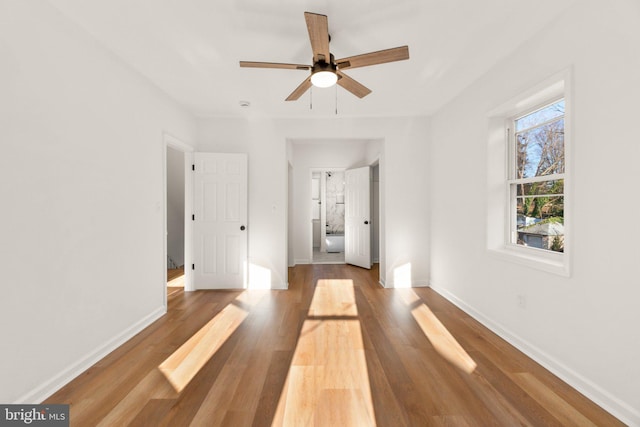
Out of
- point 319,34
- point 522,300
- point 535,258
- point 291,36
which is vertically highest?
point 291,36

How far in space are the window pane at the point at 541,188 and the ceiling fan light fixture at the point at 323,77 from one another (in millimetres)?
1994

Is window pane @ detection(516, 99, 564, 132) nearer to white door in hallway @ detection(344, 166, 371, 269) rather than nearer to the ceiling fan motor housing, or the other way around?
the ceiling fan motor housing

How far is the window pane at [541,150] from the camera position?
2.25m

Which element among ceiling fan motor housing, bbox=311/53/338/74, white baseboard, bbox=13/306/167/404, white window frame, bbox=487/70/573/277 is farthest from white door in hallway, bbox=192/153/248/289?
white window frame, bbox=487/70/573/277

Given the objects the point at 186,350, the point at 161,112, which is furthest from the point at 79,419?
the point at 161,112

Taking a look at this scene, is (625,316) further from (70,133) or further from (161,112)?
(161,112)

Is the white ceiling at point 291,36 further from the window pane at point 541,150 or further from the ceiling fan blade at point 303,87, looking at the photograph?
the window pane at point 541,150

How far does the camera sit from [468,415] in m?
1.62

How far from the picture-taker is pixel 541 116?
7.98 ft

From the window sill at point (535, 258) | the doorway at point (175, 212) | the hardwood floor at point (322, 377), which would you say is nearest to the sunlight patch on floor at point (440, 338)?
the hardwood floor at point (322, 377)

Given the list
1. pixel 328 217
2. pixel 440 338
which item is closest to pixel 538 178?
pixel 440 338

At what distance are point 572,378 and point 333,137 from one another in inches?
144

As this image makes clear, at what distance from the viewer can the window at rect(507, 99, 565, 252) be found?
2240mm

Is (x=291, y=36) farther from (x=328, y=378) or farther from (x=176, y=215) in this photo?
(x=176, y=215)
